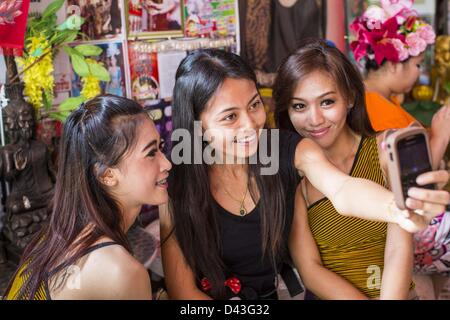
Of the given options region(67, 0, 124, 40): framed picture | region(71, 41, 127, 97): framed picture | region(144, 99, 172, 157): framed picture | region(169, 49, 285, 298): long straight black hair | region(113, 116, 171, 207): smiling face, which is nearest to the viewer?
region(113, 116, 171, 207): smiling face

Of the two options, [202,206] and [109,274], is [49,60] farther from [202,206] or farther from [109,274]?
[109,274]

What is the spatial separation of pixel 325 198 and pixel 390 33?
0.91m

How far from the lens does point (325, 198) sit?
4.66 feet

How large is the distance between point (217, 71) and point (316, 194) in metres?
0.42

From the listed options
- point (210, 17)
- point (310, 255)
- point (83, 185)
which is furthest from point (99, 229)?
point (210, 17)

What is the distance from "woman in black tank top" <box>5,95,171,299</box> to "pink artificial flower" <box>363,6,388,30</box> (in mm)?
1130

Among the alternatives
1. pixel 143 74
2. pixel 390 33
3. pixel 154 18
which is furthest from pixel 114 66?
pixel 390 33

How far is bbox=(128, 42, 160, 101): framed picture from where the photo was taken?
1.85 m

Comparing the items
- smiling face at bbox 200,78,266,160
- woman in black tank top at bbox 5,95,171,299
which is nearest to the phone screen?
smiling face at bbox 200,78,266,160

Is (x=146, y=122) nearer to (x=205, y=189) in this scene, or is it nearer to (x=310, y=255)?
(x=205, y=189)

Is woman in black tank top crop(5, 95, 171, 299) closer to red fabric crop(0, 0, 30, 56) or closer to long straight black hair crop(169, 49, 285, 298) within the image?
long straight black hair crop(169, 49, 285, 298)

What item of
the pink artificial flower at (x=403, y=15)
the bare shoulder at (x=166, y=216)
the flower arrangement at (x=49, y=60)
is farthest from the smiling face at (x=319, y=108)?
the pink artificial flower at (x=403, y=15)

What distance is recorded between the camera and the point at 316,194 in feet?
4.72

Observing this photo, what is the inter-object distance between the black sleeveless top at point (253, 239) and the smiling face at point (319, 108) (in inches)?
3.3
